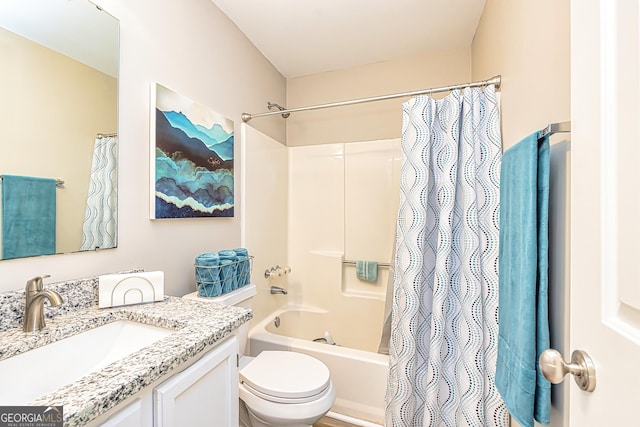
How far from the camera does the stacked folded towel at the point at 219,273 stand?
1.34 metres

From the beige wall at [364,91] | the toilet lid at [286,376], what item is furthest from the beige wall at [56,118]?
the beige wall at [364,91]

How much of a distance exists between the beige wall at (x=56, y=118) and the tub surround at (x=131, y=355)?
24cm

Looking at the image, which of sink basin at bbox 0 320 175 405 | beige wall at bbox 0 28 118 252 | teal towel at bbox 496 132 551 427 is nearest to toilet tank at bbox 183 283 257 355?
sink basin at bbox 0 320 175 405

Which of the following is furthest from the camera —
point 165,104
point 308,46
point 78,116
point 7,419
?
point 308,46

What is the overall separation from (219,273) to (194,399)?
0.66 metres

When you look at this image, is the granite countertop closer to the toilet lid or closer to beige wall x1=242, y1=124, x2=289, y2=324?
the toilet lid

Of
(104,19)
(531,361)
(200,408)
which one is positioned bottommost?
(200,408)

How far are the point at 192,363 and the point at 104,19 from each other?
1.31 metres

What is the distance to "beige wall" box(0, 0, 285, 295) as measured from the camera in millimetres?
1105

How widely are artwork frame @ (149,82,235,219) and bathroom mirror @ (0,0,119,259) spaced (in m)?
0.18

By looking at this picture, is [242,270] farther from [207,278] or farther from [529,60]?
[529,60]
